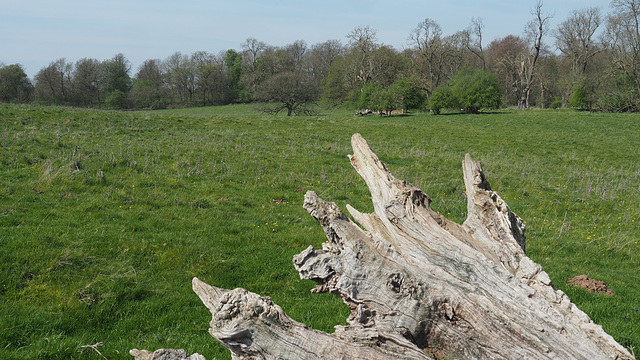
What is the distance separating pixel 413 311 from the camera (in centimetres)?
292

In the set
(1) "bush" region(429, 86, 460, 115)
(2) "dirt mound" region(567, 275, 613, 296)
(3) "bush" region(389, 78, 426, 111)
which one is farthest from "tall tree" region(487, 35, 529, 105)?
(2) "dirt mound" region(567, 275, 613, 296)

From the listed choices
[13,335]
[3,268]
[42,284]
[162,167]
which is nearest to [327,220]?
[13,335]

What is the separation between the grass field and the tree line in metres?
28.6

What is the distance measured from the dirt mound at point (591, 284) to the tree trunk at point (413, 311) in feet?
15.9

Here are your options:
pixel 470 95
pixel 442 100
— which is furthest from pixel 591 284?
pixel 470 95

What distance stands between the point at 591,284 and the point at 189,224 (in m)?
8.22

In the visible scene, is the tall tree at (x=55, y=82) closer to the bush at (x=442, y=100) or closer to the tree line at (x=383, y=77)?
the tree line at (x=383, y=77)

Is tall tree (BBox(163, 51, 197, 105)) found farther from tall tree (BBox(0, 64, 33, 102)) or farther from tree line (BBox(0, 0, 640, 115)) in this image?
tall tree (BBox(0, 64, 33, 102))

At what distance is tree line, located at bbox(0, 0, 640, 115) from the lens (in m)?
48.0

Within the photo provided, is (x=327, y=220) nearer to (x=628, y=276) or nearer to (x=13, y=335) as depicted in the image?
(x=13, y=335)

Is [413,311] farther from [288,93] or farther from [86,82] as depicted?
[86,82]

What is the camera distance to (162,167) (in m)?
13.3

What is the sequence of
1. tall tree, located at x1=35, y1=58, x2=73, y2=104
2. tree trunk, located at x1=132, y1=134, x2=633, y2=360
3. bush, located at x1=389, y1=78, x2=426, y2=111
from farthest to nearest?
tall tree, located at x1=35, y1=58, x2=73, y2=104 < bush, located at x1=389, y1=78, x2=426, y2=111 < tree trunk, located at x1=132, y1=134, x2=633, y2=360

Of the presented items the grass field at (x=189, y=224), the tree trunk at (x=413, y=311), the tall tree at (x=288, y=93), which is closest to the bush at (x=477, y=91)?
the tall tree at (x=288, y=93)
